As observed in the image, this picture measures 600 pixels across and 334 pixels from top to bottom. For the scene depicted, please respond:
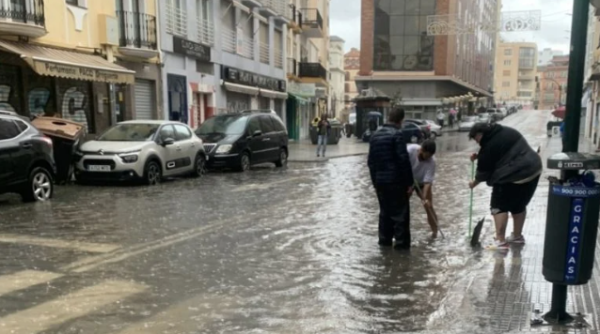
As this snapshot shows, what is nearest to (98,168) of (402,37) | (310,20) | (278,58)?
(278,58)

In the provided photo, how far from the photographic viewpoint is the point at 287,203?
10.5 m

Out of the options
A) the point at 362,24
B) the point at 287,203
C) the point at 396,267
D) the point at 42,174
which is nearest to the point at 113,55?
the point at 42,174

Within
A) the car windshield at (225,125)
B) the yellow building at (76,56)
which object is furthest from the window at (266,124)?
the yellow building at (76,56)

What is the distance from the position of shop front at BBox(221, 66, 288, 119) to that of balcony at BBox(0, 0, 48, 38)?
12.0m

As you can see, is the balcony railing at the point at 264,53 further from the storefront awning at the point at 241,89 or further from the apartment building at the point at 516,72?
the apartment building at the point at 516,72

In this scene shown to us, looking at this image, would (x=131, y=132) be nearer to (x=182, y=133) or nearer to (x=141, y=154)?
(x=141, y=154)

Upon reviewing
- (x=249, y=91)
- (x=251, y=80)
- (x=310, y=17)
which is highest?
(x=310, y=17)

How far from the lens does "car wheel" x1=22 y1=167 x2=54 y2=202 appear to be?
33.4ft

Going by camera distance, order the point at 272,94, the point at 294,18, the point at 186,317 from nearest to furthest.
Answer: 1. the point at 186,317
2. the point at 272,94
3. the point at 294,18

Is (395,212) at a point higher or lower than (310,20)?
lower

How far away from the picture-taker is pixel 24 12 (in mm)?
13602

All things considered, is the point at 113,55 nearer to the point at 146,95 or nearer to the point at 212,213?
the point at 146,95

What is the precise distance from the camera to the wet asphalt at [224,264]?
4.53 meters

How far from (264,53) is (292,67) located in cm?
555
